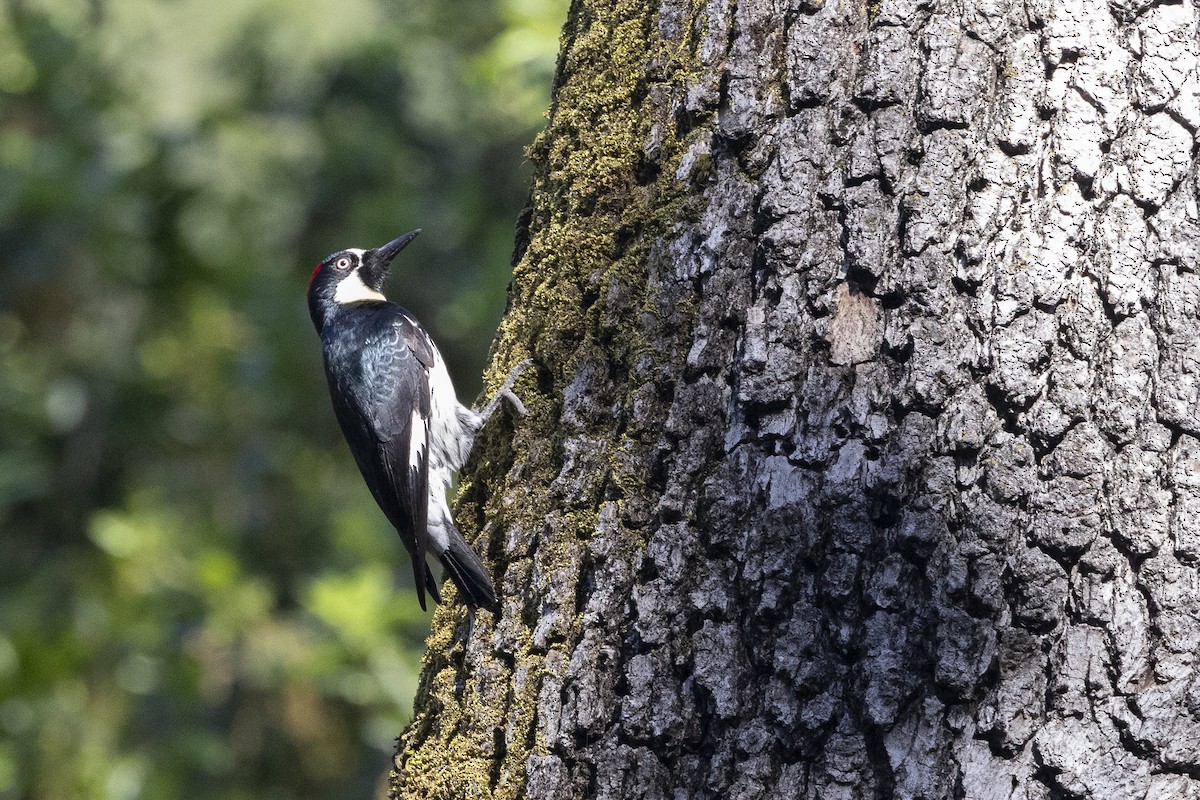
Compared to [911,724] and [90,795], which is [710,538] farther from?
[90,795]

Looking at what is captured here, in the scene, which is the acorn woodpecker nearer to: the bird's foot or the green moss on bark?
the bird's foot

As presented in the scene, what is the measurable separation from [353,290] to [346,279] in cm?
5

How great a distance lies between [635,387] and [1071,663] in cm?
73

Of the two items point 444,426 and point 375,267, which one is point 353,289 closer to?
point 375,267

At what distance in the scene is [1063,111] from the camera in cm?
154

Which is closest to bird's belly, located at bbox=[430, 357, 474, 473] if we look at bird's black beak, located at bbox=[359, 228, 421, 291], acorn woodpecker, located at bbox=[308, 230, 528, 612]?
acorn woodpecker, located at bbox=[308, 230, 528, 612]

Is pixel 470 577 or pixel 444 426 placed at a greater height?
pixel 444 426

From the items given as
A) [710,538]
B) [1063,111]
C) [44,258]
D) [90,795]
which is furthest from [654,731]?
[44,258]

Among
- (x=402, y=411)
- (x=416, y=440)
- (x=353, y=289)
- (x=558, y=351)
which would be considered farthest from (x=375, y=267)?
(x=558, y=351)

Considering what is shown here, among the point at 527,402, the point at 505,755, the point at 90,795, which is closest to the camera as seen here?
the point at 505,755

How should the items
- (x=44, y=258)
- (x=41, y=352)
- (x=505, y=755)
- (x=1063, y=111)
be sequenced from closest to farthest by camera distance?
(x=1063, y=111) → (x=505, y=755) → (x=44, y=258) → (x=41, y=352)

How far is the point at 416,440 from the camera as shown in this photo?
3.20 metres

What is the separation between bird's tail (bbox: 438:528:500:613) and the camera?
1.90 meters

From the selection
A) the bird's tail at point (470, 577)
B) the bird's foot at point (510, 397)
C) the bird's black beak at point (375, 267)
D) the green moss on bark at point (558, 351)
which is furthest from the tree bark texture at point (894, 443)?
the bird's black beak at point (375, 267)
